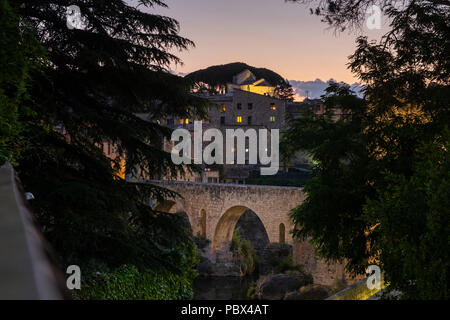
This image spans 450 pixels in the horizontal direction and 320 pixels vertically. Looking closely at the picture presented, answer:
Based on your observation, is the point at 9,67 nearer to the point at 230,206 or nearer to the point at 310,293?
the point at 310,293

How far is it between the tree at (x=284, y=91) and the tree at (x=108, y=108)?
55.6 metres

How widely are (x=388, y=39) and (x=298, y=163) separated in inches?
1338

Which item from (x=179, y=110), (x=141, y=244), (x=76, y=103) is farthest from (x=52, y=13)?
(x=141, y=244)

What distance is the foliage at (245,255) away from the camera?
27672mm

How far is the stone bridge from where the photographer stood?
26.8m

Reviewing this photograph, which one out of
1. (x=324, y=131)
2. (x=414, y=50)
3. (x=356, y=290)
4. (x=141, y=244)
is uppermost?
(x=414, y=50)

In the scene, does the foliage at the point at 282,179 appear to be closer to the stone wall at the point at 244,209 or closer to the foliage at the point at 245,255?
the stone wall at the point at 244,209

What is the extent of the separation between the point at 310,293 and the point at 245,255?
9.43 m

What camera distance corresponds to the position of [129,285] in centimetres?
719

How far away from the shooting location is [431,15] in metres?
8.38

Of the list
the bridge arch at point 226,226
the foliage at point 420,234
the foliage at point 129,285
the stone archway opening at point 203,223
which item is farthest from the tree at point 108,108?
the stone archway opening at point 203,223

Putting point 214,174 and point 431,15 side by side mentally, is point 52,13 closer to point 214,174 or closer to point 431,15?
point 431,15

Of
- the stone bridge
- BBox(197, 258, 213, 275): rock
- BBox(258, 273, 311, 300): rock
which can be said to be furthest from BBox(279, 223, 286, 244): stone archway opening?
BBox(258, 273, 311, 300): rock

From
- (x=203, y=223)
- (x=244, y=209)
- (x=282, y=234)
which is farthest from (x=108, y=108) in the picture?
(x=203, y=223)
